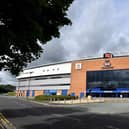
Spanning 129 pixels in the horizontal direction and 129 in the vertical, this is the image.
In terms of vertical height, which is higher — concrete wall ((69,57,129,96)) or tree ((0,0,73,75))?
concrete wall ((69,57,129,96))

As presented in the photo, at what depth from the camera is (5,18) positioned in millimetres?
8008

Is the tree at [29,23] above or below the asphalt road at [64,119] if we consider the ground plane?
above

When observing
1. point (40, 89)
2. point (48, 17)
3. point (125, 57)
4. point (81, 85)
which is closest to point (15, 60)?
point (48, 17)

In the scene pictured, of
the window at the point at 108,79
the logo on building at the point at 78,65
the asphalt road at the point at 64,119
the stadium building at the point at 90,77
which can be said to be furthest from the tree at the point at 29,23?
the logo on building at the point at 78,65

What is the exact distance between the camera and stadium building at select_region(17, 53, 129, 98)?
99188 mm

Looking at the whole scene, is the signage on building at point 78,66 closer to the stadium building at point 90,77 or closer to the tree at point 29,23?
the stadium building at point 90,77

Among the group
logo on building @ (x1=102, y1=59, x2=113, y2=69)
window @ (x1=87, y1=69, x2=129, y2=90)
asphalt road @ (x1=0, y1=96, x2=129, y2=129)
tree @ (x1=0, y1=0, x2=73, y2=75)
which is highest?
logo on building @ (x1=102, y1=59, x2=113, y2=69)

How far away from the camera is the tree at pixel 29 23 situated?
7.60 metres

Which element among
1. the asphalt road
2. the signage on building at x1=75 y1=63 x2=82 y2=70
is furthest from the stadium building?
the asphalt road

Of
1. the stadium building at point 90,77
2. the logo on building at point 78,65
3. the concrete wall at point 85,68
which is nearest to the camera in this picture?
the stadium building at point 90,77

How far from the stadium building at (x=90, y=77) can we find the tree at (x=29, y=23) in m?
86.5

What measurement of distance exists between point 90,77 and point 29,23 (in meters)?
98.5

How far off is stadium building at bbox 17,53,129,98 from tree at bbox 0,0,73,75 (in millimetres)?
86480

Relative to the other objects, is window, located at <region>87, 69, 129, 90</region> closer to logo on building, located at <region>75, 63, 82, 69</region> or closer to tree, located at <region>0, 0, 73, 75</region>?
logo on building, located at <region>75, 63, 82, 69</region>
